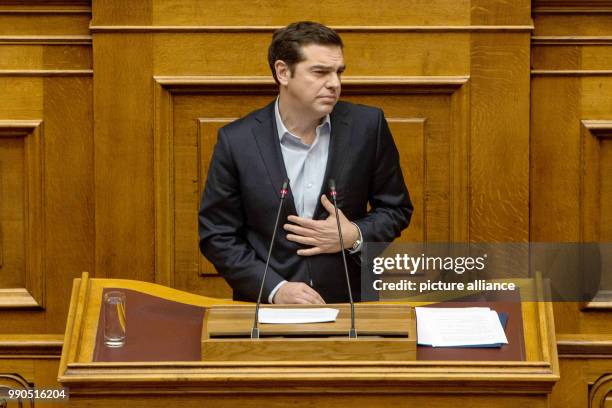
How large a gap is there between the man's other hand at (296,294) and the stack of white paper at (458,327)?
0.84 feet

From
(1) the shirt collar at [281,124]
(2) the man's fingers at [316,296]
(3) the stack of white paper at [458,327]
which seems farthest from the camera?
(1) the shirt collar at [281,124]

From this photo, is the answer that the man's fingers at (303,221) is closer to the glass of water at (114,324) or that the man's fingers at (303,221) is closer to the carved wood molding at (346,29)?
the glass of water at (114,324)

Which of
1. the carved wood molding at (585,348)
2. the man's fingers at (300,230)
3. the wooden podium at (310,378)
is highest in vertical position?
the man's fingers at (300,230)

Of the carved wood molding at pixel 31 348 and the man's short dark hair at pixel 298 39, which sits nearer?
the man's short dark hair at pixel 298 39

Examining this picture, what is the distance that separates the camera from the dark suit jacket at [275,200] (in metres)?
3.12

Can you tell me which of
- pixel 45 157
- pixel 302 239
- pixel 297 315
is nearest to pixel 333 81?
pixel 302 239

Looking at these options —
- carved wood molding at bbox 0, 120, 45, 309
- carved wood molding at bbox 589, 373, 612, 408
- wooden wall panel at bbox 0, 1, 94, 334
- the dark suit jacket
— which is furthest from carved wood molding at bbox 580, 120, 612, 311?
carved wood molding at bbox 0, 120, 45, 309

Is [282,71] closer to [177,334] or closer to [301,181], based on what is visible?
[301,181]

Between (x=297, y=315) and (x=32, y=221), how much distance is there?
1.35m

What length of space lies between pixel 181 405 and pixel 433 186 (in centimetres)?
147

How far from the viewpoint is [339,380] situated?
8.20 ft

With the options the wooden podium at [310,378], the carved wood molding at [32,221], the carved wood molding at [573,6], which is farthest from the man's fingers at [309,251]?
the carved wood molding at [573,6]

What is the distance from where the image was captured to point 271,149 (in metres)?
3.15

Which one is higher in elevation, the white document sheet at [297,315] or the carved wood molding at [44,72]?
the carved wood molding at [44,72]
